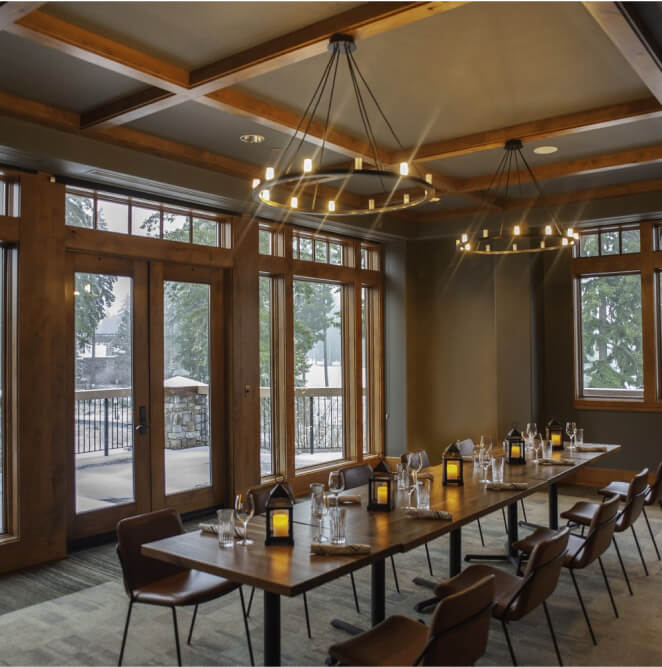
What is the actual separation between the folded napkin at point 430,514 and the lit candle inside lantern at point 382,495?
178 millimetres

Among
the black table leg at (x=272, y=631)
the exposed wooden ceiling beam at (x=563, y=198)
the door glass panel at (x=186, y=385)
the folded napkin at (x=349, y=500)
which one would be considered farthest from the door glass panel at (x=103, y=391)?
the exposed wooden ceiling beam at (x=563, y=198)

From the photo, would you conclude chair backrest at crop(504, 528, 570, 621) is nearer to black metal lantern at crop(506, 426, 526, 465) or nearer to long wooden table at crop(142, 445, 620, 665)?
long wooden table at crop(142, 445, 620, 665)

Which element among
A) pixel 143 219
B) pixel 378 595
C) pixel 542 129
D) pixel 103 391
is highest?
pixel 542 129

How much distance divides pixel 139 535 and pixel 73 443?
2.16 m

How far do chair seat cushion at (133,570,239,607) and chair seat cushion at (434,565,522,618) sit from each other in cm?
95

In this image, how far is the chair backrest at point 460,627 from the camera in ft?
7.13

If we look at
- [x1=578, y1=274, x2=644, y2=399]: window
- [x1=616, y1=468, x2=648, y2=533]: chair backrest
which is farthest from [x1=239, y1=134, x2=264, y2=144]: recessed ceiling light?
[x1=578, y1=274, x2=644, y2=399]: window

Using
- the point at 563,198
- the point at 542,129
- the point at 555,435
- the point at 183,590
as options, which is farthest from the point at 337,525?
the point at 563,198

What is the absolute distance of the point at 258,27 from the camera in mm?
3371

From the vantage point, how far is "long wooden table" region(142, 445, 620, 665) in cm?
248

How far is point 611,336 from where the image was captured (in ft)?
24.5

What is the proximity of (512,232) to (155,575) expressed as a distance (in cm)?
337

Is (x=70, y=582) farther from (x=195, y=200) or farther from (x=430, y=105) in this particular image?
(x=430, y=105)

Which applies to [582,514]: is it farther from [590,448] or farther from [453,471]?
[453,471]
